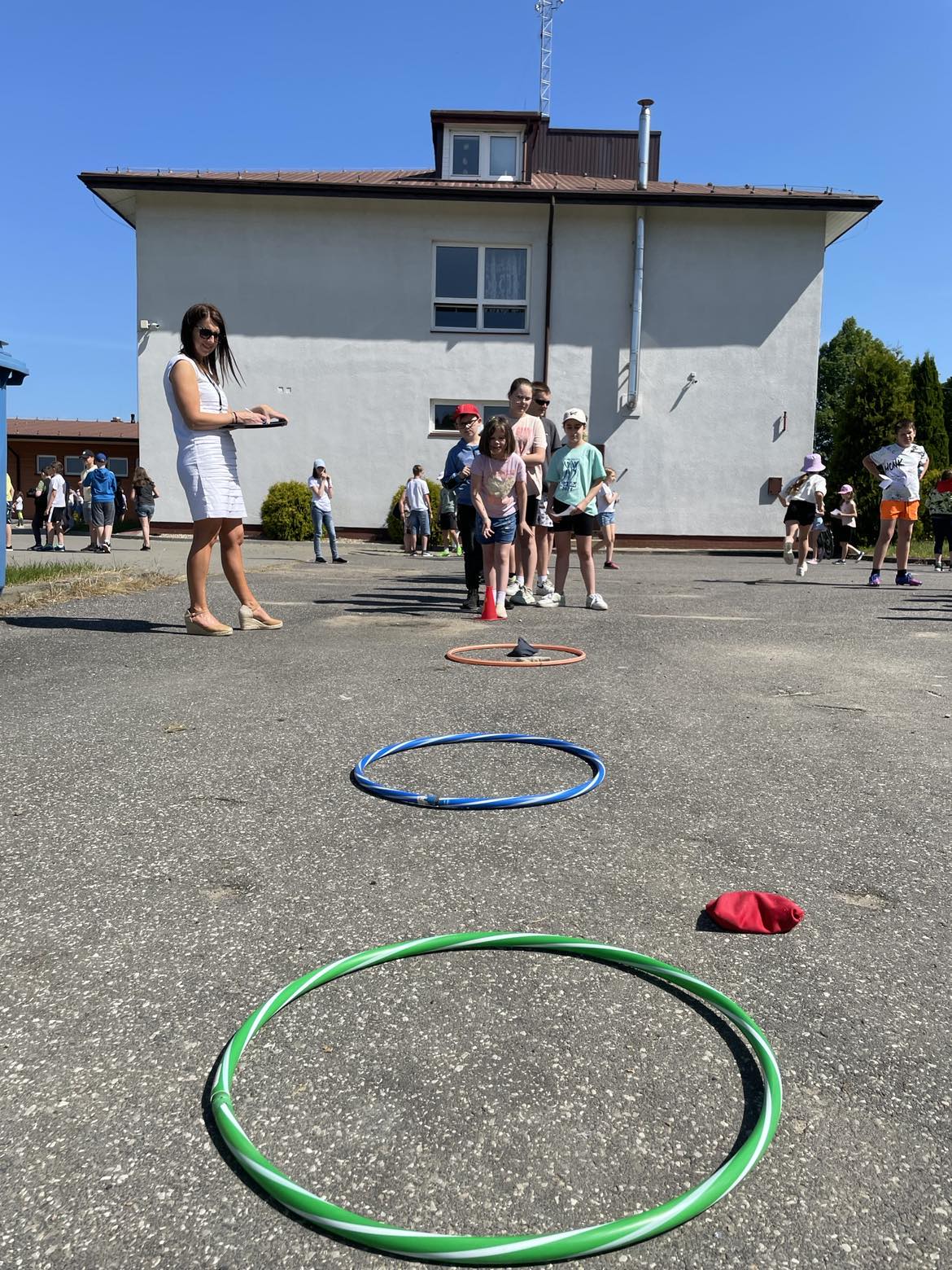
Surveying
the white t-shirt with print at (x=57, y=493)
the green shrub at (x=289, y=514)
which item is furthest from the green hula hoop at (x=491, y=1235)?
the green shrub at (x=289, y=514)

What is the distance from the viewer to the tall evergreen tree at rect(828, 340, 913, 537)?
25453 mm

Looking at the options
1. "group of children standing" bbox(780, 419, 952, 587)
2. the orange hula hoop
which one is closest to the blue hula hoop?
the orange hula hoop

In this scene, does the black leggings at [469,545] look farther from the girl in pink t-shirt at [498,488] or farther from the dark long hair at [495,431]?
the dark long hair at [495,431]

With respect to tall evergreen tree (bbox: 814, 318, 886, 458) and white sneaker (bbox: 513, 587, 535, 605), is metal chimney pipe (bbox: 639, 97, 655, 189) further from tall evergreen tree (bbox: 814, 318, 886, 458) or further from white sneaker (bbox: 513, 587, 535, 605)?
tall evergreen tree (bbox: 814, 318, 886, 458)

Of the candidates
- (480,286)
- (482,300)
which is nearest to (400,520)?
(482,300)

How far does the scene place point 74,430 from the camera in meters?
52.6

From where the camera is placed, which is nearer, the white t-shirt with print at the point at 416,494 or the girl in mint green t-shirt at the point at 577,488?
the girl in mint green t-shirt at the point at 577,488

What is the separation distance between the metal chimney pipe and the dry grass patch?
54.2 feet

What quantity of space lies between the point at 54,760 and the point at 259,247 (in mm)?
20701

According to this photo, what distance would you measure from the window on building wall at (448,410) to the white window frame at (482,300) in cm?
146

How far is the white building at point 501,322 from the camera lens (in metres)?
22.4

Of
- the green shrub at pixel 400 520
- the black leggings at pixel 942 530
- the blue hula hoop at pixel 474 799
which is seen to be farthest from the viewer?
the green shrub at pixel 400 520

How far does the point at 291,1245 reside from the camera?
1.51 meters

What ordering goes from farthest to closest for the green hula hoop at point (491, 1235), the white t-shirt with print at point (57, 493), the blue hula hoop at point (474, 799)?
the white t-shirt with print at point (57, 493) → the blue hula hoop at point (474, 799) → the green hula hoop at point (491, 1235)
